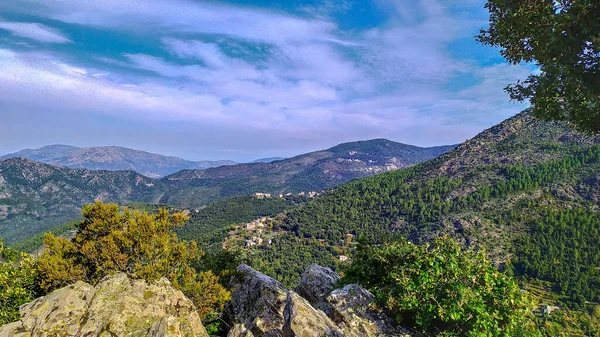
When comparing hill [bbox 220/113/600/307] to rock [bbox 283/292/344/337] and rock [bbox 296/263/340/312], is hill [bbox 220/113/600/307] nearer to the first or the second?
rock [bbox 296/263/340/312]

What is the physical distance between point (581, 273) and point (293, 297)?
135 m

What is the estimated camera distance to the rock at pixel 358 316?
11.5 m

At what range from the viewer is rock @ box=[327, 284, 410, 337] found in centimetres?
1153

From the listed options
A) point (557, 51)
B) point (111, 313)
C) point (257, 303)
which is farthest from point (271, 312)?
point (557, 51)

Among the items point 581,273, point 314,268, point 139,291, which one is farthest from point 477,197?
point 139,291

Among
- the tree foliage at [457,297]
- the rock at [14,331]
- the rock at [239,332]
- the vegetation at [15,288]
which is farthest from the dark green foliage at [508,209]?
the rock at [14,331]

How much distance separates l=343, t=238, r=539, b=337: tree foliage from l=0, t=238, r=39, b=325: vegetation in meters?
18.6

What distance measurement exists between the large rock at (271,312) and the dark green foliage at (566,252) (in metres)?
115

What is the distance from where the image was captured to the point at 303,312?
11008mm

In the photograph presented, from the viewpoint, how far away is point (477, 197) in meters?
174

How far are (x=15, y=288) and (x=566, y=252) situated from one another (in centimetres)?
15706

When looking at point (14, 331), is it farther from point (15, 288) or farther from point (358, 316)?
point (358, 316)

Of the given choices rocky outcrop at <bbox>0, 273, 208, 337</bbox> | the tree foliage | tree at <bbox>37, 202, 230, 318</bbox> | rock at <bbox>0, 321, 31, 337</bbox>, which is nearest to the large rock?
tree at <bbox>37, 202, 230, 318</bbox>

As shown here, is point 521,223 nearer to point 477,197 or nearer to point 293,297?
point 477,197
